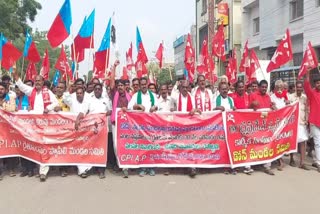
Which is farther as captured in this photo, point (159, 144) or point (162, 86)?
point (162, 86)

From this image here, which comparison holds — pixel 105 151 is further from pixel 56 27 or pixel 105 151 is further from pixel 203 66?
Answer: pixel 203 66

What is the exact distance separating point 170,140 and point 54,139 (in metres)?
2.00

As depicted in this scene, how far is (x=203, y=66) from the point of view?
52.1ft

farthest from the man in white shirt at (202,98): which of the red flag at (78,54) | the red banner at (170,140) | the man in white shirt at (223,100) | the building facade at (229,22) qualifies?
the building facade at (229,22)

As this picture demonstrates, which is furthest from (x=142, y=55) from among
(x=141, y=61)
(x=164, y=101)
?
(x=164, y=101)

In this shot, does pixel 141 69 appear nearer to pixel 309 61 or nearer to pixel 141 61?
pixel 141 61

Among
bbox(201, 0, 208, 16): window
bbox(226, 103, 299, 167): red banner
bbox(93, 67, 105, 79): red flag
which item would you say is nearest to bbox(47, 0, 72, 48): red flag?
bbox(93, 67, 105, 79): red flag

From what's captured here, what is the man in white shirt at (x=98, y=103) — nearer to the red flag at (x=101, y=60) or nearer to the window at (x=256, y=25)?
the red flag at (x=101, y=60)

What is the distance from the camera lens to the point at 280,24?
88.7ft

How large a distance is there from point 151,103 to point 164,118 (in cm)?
47

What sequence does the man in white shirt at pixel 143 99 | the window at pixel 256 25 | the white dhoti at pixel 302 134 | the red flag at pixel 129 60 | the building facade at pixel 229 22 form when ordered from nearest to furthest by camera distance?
the man in white shirt at pixel 143 99 < the white dhoti at pixel 302 134 < the red flag at pixel 129 60 < the window at pixel 256 25 < the building facade at pixel 229 22

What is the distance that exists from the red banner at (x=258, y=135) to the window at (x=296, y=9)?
706 inches

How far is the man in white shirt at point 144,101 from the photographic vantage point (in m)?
7.73

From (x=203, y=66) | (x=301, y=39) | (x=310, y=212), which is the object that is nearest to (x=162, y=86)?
(x=310, y=212)
